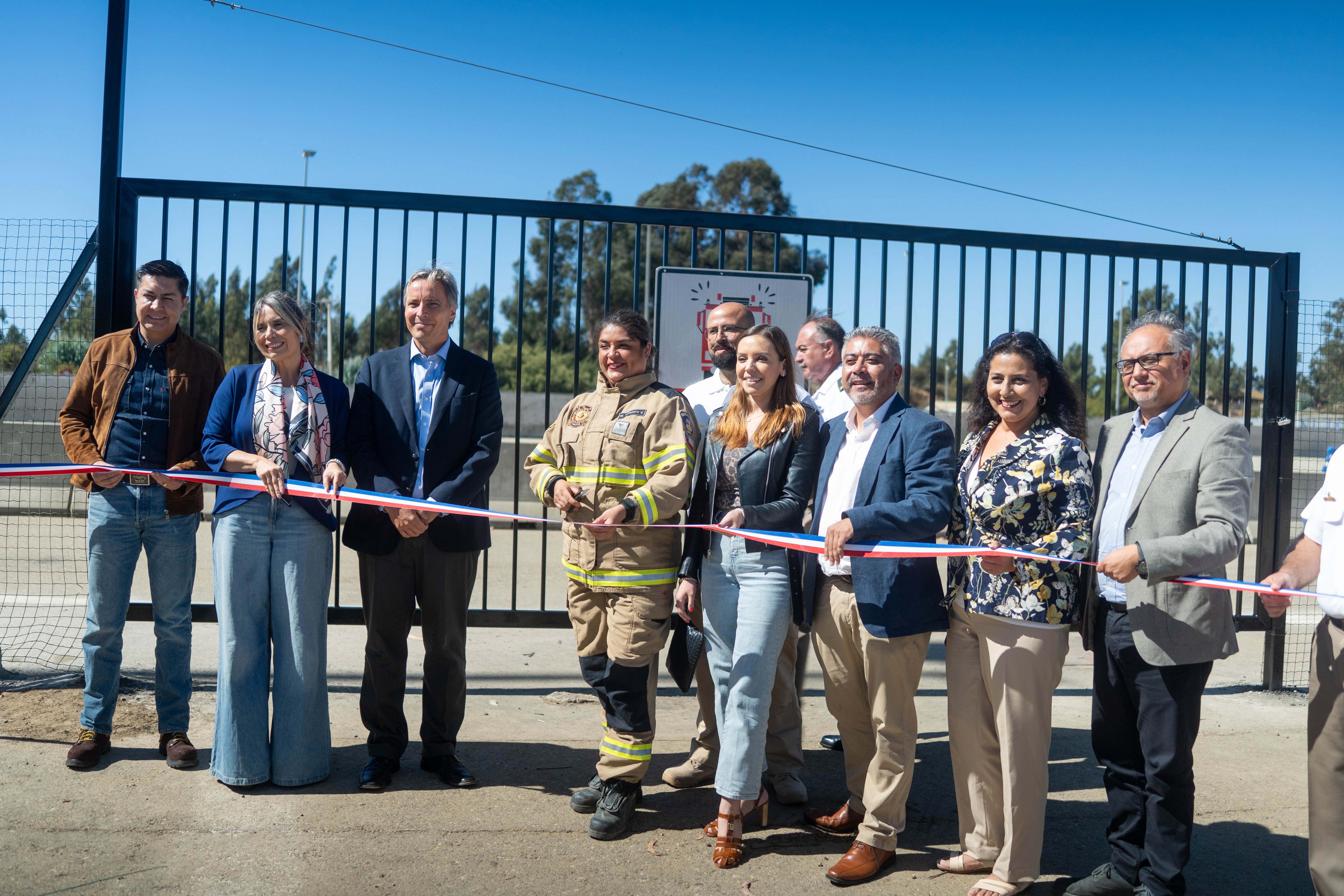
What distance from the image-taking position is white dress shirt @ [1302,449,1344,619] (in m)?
2.85

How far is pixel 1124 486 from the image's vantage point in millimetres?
3207

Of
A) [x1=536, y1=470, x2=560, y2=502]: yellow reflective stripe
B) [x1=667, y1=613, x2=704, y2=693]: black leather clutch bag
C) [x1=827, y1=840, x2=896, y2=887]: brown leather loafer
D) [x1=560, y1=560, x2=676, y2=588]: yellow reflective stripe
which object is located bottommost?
[x1=827, y1=840, x2=896, y2=887]: brown leather loafer

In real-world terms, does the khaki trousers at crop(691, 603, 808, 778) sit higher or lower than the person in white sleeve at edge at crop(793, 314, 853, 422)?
lower

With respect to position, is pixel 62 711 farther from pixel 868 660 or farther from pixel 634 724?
pixel 868 660

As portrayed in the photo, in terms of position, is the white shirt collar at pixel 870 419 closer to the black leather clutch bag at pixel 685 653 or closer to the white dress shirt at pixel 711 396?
the white dress shirt at pixel 711 396

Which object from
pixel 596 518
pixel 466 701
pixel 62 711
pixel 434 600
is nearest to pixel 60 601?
pixel 62 711

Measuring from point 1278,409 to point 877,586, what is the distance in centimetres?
389

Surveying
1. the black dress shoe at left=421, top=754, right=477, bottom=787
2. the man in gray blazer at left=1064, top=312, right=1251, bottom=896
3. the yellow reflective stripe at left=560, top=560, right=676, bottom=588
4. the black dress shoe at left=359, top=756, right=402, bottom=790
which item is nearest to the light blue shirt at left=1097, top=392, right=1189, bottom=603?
the man in gray blazer at left=1064, top=312, right=1251, bottom=896

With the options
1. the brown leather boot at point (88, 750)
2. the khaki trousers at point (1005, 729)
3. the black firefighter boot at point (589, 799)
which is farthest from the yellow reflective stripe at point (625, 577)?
the brown leather boot at point (88, 750)

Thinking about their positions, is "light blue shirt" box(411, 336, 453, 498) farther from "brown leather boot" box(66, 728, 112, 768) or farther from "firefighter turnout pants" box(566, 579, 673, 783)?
"brown leather boot" box(66, 728, 112, 768)

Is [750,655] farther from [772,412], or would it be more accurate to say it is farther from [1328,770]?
[1328,770]

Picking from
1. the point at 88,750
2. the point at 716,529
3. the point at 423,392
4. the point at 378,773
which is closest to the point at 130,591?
the point at 88,750

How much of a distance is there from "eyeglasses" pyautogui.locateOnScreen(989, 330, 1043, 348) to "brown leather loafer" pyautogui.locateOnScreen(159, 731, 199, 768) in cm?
372

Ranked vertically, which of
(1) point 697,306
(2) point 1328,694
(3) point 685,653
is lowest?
(3) point 685,653
